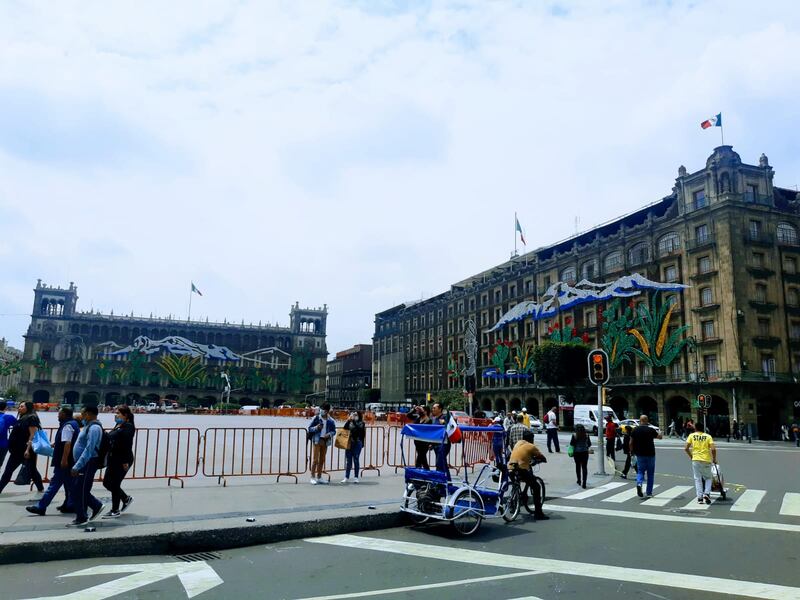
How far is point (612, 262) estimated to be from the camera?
56.3 m

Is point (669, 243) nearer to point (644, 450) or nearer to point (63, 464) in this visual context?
point (644, 450)

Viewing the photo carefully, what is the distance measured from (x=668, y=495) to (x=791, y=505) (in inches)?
87.3

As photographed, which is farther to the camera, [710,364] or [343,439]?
[710,364]

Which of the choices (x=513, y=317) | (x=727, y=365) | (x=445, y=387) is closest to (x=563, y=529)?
(x=727, y=365)

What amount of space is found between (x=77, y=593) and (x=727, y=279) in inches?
1869

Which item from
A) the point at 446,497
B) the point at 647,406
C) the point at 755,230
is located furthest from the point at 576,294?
the point at 446,497

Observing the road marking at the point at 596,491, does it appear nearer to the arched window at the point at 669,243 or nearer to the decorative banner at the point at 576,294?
the decorative banner at the point at 576,294

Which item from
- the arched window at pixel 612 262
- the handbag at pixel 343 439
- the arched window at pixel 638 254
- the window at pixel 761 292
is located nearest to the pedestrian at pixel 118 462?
the handbag at pixel 343 439

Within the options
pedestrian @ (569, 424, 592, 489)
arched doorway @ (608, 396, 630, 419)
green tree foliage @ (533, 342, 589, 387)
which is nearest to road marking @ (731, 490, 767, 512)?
pedestrian @ (569, 424, 592, 489)

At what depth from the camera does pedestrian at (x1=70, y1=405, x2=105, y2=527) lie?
8.07 meters

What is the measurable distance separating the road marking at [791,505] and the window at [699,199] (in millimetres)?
39830

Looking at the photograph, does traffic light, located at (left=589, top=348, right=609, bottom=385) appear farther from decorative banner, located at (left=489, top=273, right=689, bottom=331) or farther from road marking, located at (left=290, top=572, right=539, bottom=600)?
decorative banner, located at (left=489, top=273, right=689, bottom=331)

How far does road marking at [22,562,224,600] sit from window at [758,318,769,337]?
4732cm

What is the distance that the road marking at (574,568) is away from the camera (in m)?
5.98
